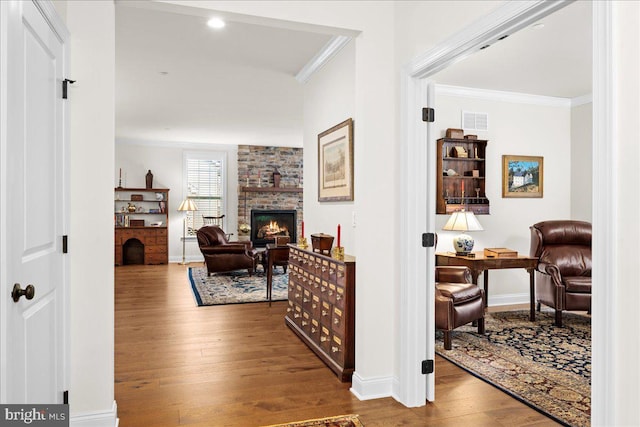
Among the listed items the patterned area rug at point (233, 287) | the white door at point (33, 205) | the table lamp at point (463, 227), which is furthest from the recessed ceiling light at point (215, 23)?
the patterned area rug at point (233, 287)

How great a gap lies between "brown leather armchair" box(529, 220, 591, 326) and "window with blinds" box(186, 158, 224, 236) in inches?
293

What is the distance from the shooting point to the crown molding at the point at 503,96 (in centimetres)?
544

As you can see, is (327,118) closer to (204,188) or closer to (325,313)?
(325,313)

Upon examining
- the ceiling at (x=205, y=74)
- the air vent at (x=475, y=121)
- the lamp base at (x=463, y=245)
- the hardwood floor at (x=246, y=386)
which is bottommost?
Answer: the hardwood floor at (x=246, y=386)

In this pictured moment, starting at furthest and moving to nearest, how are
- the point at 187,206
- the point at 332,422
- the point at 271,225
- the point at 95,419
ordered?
the point at 271,225, the point at 187,206, the point at 332,422, the point at 95,419

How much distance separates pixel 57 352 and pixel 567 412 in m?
2.87

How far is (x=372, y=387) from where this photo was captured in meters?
2.91

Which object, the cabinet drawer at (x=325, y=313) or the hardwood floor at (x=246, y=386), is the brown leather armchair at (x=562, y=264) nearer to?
the hardwood floor at (x=246, y=386)

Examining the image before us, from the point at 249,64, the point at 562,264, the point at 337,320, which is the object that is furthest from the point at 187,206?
the point at 562,264

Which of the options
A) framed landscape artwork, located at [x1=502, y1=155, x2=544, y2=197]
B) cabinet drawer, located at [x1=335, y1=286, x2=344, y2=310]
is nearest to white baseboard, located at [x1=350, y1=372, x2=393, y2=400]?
cabinet drawer, located at [x1=335, y1=286, x2=344, y2=310]

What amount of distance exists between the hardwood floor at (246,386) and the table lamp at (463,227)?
5.47 ft

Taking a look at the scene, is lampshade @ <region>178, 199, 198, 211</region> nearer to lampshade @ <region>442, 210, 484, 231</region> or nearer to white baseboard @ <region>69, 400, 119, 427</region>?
lampshade @ <region>442, 210, 484, 231</region>

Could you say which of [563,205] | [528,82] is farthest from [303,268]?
[563,205]

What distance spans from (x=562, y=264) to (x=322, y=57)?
3408mm
